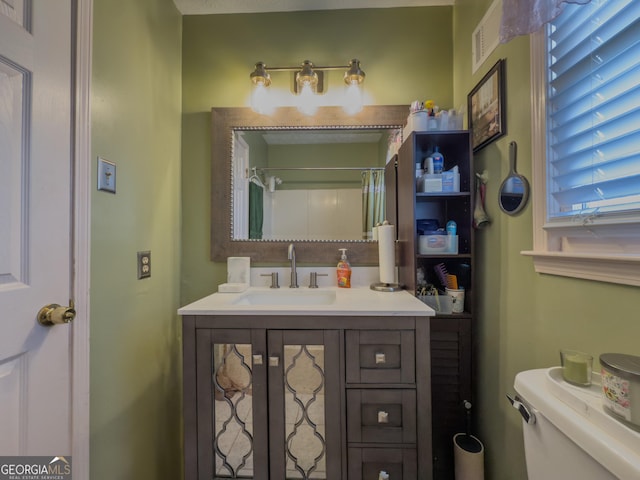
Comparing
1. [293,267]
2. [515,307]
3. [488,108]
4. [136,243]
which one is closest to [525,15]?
[488,108]

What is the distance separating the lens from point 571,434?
478mm

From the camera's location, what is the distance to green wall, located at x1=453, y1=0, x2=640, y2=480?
2.06 feet

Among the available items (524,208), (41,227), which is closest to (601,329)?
→ (524,208)

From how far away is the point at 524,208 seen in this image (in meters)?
0.88

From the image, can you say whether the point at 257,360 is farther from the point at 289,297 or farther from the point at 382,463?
the point at 382,463

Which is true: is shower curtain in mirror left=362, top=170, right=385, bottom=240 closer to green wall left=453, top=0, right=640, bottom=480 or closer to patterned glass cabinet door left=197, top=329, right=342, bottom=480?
green wall left=453, top=0, right=640, bottom=480

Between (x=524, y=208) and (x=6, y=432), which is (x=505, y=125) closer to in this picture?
(x=524, y=208)

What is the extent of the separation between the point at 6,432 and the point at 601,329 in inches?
56.6

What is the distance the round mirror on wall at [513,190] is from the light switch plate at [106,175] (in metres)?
1.41

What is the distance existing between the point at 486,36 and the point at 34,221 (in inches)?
66.1

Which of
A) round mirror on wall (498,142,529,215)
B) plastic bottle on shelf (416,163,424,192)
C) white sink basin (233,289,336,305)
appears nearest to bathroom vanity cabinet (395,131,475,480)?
plastic bottle on shelf (416,163,424,192)

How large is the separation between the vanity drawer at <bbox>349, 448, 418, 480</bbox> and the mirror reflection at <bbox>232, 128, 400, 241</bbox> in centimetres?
91

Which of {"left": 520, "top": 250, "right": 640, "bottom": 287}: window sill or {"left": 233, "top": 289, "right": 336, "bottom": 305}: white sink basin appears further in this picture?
{"left": 233, "top": 289, "right": 336, "bottom": 305}: white sink basin

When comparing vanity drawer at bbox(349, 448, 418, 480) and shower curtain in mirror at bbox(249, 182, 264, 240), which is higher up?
shower curtain in mirror at bbox(249, 182, 264, 240)
